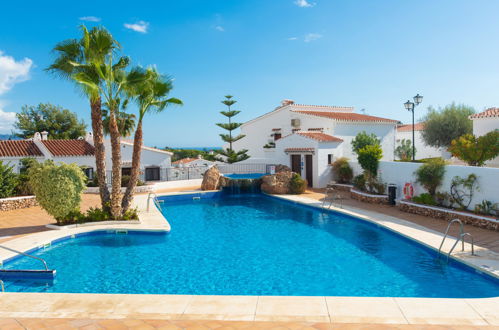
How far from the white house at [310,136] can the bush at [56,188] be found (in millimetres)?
14892

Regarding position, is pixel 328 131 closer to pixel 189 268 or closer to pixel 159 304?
pixel 189 268

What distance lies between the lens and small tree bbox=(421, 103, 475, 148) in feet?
95.6

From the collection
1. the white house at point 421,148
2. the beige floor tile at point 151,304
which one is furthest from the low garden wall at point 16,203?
the white house at point 421,148

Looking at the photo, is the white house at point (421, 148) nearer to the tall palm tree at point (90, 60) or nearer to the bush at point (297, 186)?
the bush at point (297, 186)

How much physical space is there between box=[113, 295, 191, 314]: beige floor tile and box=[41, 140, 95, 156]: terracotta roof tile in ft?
75.5

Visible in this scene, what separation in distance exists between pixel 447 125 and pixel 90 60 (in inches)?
1128

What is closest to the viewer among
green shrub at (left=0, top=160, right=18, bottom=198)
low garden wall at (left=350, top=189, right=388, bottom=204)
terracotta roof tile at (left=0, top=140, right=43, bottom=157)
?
green shrub at (left=0, top=160, right=18, bottom=198)

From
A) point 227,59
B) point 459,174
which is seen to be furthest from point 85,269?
point 227,59

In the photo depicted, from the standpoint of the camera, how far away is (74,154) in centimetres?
2627

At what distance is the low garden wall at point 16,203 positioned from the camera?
15599 mm

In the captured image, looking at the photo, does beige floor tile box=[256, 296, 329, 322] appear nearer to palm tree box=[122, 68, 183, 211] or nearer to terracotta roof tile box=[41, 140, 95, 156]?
palm tree box=[122, 68, 183, 211]

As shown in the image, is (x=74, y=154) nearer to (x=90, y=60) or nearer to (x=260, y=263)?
(x=90, y=60)

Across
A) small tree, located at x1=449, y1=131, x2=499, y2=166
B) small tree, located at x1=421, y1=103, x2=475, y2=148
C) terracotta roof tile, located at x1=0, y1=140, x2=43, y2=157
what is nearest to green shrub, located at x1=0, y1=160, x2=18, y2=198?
terracotta roof tile, located at x1=0, y1=140, x2=43, y2=157

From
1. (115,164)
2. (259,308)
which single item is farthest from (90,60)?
(259,308)
